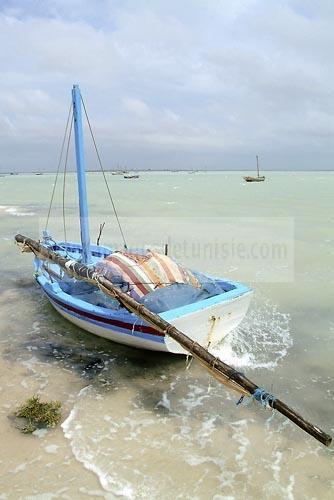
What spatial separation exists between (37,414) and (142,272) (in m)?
3.47

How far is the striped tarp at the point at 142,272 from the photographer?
8648 mm


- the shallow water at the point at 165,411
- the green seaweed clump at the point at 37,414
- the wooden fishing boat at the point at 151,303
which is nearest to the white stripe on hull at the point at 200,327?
the wooden fishing boat at the point at 151,303

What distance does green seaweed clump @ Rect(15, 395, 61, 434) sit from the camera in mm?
6383

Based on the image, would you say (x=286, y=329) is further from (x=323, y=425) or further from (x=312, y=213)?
(x=312, y=213)

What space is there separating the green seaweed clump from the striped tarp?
2.69m

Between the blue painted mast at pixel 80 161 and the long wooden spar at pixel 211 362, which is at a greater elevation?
the blue painted mast at pixel 80 161

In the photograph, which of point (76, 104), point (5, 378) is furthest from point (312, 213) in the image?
point (5, 378)

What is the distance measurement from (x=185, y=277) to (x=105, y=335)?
2198 millimetres

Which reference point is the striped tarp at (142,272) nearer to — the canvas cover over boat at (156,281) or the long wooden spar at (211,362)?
the canvas cover over boat at (156,281)

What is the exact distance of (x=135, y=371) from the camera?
822 centimetres

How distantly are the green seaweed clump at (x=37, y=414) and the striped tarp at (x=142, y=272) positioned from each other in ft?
8.84

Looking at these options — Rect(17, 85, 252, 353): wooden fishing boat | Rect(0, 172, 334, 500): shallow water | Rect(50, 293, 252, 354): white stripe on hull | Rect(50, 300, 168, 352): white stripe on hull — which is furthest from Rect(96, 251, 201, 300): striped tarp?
Rect(0, 172, 334, 500): shallow water

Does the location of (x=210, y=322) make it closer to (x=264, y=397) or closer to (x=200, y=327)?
(x=200, y=327)

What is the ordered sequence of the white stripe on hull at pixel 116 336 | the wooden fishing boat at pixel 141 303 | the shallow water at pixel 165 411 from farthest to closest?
the white stripe on hull at pixel 116 336, the wooden fishing boat at pixel 141 303, the shallow water at pixel 165 411
